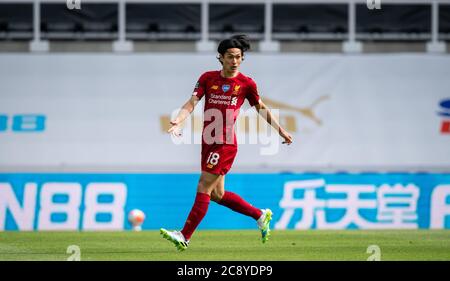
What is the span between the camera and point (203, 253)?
12883 millimetres

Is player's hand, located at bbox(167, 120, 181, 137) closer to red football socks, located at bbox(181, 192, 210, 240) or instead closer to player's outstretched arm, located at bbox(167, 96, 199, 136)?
player's outstretched arm, located at bbox(167, 96, 199, 136)

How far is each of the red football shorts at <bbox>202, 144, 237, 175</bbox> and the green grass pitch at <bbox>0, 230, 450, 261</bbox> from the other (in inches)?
39.5

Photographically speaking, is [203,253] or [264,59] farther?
[264,59]

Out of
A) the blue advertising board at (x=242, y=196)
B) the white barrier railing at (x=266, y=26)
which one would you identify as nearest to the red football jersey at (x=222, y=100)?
the blue advertising board at (x=242, y=196)

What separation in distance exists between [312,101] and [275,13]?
8.14 feet

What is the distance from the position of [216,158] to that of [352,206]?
10258mm

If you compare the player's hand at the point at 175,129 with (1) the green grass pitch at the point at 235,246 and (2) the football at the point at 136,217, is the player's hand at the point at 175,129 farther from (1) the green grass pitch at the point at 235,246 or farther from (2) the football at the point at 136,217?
(2) the football at the point at 136,217

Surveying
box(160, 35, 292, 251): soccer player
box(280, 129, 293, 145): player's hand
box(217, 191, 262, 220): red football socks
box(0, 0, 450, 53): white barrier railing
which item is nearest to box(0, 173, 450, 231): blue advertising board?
box(0, 0, 450, 53): white barrier railing

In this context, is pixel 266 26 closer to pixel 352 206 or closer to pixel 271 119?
pixel 352 206

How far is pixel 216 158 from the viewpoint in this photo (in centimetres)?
1241
